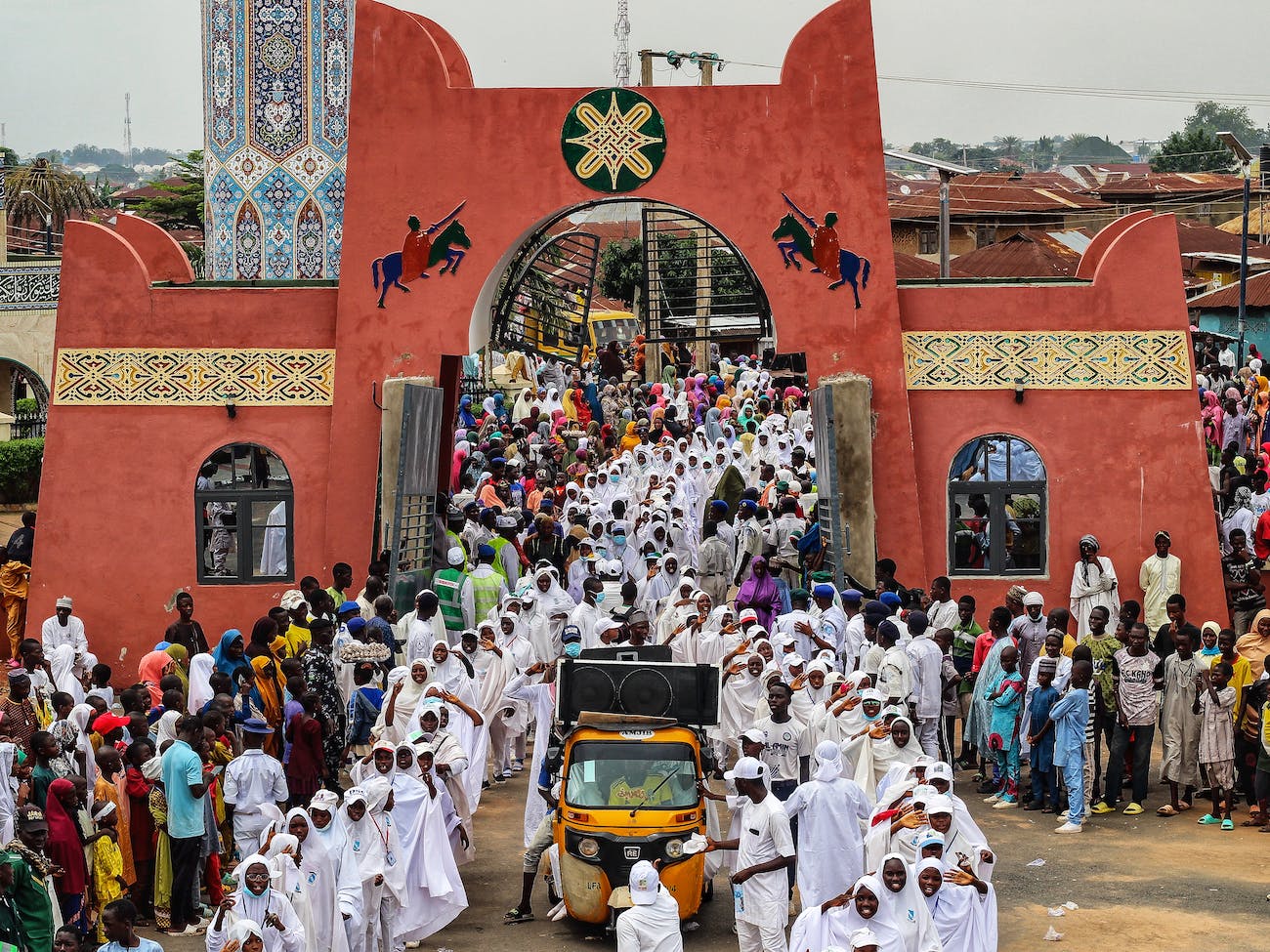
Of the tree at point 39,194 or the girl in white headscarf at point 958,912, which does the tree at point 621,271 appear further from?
the girl in white headscarf at point 958,912

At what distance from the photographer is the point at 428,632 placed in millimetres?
16109

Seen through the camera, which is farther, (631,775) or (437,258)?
(437,258)

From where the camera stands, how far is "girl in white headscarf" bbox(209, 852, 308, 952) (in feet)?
32.3

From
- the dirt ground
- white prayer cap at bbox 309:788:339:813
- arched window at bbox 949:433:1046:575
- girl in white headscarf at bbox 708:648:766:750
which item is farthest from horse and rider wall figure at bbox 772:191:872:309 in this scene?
white prayer cap at bbox 309:788:339:813

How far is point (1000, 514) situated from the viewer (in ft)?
63.3

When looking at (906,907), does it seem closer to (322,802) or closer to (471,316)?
(322,802)

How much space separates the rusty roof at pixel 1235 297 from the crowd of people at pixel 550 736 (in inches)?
713

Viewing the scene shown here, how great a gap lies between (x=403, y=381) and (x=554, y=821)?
321 inches

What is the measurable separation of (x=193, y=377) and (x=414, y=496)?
2.91 metres

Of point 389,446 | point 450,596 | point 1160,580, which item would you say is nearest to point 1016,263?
point 1160,580

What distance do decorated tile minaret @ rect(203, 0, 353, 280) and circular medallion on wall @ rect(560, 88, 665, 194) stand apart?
8.92 meters

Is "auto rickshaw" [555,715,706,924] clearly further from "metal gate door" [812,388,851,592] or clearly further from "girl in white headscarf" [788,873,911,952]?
"metal gate door" [812,388,851,592]

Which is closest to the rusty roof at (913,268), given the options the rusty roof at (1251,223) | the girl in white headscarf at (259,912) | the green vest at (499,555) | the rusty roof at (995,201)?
the rusty roof at (995,201)

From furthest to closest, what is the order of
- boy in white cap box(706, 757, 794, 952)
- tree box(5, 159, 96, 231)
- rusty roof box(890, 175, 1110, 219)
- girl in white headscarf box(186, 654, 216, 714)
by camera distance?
rusty roof box(890, 175, 1110, 219) < tree box(5, 159, 96, 231) < girl in white headscarf box(186, 654, 216, 714) < boy in white cap box(706, 757, 794, 952)
